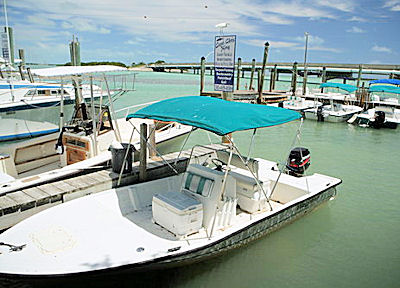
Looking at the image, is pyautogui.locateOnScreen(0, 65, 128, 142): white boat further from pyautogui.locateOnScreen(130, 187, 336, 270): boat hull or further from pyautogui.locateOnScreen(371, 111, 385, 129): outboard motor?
pyautogui.locateOnScreen(371, 111, 385, 129): outboard motor

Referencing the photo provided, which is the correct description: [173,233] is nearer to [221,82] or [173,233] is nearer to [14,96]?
[221,82]

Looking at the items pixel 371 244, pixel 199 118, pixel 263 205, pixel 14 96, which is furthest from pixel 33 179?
pixel 14 96

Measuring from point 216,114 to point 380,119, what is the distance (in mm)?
17885

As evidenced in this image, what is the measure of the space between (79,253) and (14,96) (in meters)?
12.4

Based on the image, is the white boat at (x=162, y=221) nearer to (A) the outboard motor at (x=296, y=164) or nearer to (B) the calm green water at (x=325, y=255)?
(B) the calm green water at (x=325, y=255)

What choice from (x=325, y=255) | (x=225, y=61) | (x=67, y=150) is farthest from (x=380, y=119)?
(x=67, y=150)

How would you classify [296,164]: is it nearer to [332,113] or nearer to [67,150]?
[67,150]

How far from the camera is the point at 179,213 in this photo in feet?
15.8

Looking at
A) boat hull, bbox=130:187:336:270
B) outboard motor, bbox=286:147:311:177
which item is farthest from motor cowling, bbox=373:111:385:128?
boat hull, bbox=130:187:336:270

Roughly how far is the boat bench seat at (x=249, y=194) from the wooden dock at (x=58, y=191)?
1.96 metres

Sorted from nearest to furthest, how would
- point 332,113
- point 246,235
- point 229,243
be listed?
point 229,243 → point 246,235 → point 332,113

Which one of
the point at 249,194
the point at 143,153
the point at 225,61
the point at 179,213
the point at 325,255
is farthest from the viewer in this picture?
the point at 225,61

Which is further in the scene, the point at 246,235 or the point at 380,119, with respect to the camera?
the point at 380,119

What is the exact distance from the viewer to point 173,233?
5020 mm
